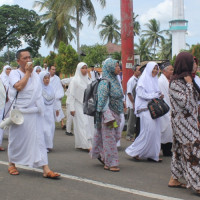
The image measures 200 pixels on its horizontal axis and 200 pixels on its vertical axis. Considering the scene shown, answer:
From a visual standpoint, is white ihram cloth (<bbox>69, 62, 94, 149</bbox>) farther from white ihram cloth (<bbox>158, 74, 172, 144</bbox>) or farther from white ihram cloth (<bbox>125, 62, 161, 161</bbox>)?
white ihram cloth (<bbox>158, 74, 172, 144</bbox>)

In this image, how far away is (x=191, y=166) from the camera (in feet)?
17.0

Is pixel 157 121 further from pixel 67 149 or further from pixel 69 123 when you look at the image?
pixel 69 123

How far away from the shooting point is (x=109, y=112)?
663 centimetres

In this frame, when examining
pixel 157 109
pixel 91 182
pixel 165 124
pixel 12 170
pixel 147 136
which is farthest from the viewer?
pixel 165 124

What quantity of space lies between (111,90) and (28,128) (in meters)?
1.64

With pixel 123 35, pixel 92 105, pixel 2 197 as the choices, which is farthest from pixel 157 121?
pixel 123 35

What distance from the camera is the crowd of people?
5.25 meters

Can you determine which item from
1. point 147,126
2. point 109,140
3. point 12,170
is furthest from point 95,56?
point 12,170

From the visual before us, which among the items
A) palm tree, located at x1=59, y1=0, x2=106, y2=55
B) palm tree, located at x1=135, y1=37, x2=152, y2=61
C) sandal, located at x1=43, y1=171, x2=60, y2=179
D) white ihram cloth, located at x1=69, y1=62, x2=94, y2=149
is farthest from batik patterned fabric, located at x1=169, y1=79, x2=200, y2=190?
palm tree, located at x1=135, y1=37, x2=152, y2=61

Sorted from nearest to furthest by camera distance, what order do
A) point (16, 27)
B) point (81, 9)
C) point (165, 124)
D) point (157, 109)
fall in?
point (157, 109)
point (165, 124)
point (81, 9)
point (16, 27)

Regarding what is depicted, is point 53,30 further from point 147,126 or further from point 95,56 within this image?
point 147,126

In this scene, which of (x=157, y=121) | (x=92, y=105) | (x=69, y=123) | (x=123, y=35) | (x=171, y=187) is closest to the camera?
(x=171, y=187)

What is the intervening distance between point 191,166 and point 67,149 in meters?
4.07

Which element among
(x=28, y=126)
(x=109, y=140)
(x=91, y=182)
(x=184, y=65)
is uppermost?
(x=184, y=65)
